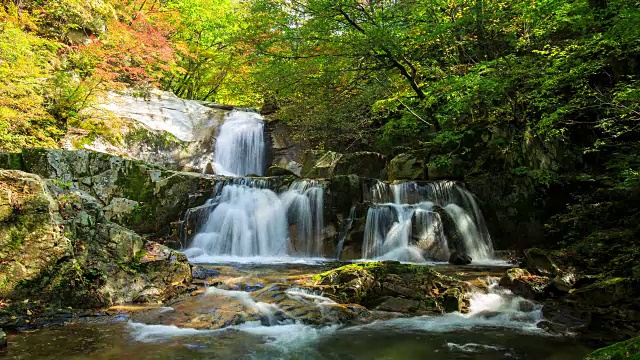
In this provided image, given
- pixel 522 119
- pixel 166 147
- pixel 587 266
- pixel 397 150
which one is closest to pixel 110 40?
pixel 166 147

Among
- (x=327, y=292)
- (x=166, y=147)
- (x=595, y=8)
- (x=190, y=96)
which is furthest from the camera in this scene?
(x=190, y=96)

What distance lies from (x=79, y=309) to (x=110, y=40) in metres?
11.3

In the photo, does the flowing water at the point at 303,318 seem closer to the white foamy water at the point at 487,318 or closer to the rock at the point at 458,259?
the white foamy water at the point at 487,318

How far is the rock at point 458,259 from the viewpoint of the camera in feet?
31.7

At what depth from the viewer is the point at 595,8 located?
6.96m

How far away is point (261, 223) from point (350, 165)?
17.1ft

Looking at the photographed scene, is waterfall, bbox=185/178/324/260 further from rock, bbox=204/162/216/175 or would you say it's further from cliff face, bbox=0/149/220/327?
rock, bbox=204/162/216/175

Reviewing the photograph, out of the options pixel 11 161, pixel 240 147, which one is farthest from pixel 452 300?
pixel 240 147

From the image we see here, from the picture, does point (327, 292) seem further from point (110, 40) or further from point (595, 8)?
point (110, 40)

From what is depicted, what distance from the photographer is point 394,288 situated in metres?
6.52

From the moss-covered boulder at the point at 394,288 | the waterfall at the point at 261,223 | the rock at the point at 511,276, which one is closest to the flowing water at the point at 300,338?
the moss-covered boulder at the point at 394,288

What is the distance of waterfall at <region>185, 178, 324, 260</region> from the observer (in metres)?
11.1

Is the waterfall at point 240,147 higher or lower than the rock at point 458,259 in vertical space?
higher

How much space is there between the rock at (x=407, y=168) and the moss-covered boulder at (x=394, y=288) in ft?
23.3
